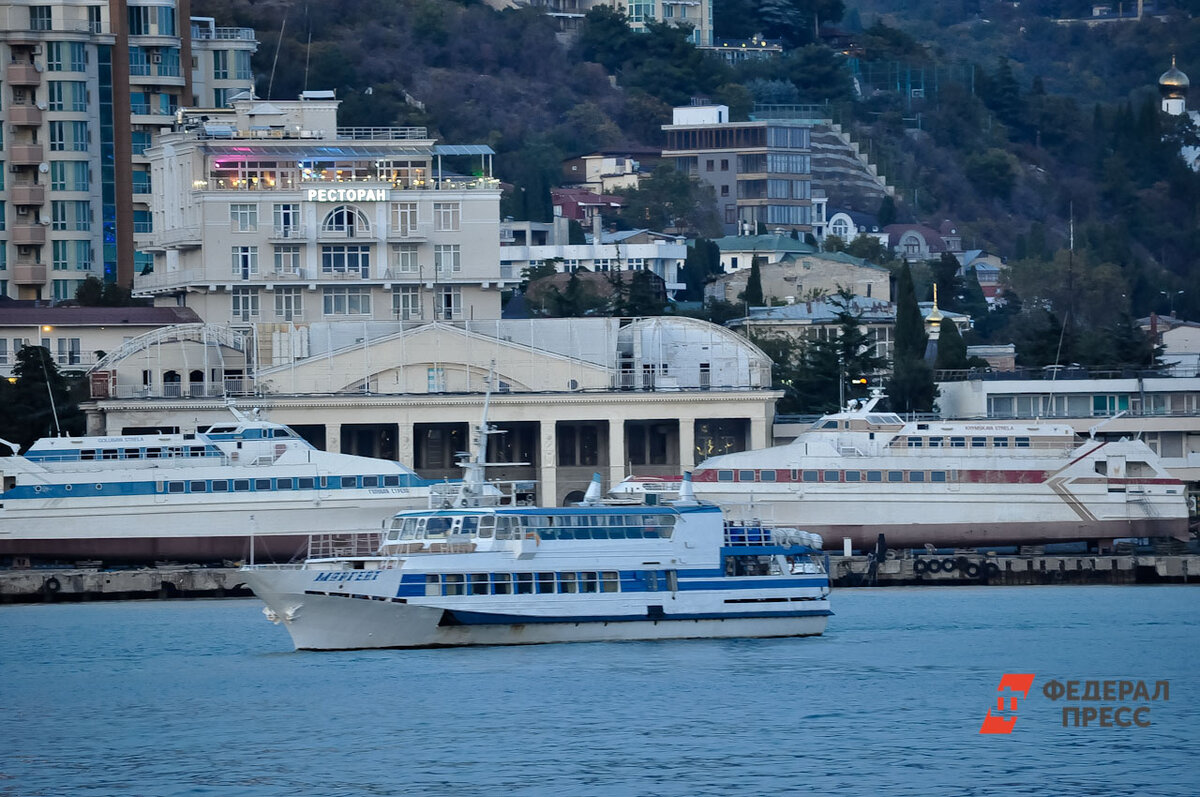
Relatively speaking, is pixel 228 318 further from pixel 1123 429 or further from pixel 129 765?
pixel 129 765

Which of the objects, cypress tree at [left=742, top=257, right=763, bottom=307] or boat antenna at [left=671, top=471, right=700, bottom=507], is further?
cypress tree at [left=742, top=257, right=763, bottom=307]

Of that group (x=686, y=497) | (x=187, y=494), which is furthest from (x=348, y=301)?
(x=686, y=497)

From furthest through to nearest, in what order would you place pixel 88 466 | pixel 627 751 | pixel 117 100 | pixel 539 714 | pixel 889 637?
pixel 117 100, pixel 88 466, pixel 889 637, pixel 539 714, pixel 627 751

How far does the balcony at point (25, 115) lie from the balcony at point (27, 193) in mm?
3525

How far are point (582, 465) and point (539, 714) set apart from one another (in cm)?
6283

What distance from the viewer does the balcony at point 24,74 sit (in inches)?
6299

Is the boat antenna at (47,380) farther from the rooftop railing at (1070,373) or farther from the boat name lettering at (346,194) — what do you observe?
the rooftop railing at (1070,373)

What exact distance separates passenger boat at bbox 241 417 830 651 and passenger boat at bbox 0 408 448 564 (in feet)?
104

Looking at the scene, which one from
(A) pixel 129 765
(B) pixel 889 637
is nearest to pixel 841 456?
(B) pixel 889 637

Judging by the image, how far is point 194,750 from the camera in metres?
69.0

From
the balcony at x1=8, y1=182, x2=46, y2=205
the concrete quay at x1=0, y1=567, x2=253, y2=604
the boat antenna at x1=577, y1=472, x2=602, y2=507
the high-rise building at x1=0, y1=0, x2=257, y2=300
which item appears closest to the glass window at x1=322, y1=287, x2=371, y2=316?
the concrete quay at x1=0, y1=567, x2=253, y2=604

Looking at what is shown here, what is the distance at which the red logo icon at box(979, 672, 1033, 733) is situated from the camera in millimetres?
71000

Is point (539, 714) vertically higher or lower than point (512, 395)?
lower

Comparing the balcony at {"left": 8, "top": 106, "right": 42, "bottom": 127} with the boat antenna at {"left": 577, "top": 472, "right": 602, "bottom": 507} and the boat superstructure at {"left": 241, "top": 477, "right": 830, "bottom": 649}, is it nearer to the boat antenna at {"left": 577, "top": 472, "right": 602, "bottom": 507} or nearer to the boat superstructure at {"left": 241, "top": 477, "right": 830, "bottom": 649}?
the boat antenna at {"left": 577, "top": 472, "right": 602, "bottom": 507}
